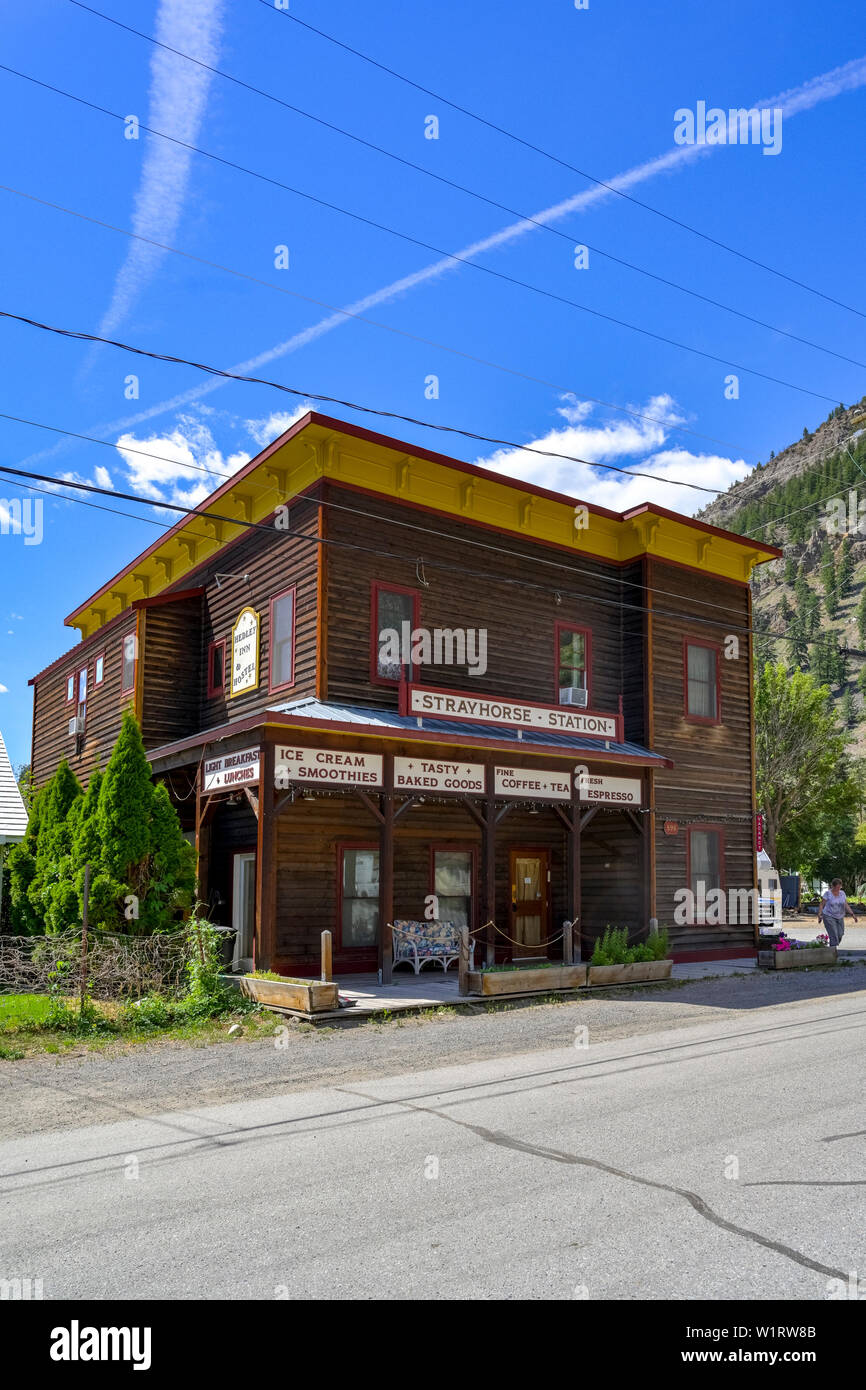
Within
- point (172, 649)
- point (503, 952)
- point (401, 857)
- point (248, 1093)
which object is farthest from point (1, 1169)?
point (172, 649)

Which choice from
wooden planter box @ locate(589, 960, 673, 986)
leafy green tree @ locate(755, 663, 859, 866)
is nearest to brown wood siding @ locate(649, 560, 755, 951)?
wooden planter box @ locate(589, 960, 673, 986)

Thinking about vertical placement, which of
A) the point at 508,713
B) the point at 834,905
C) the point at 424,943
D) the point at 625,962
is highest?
the point at 508,713

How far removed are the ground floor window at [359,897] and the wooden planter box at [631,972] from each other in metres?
4.17

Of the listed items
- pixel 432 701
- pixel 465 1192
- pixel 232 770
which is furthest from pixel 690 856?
pixel 465 1192

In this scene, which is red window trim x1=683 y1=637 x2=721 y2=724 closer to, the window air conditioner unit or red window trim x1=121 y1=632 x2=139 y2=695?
the window air conditioner unit

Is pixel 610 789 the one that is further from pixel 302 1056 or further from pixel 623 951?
pixel 302 1056

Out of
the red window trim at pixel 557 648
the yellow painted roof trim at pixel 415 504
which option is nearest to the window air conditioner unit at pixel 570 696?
the red window trim at pixel 557 648

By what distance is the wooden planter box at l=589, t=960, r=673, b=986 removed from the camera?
1728cm

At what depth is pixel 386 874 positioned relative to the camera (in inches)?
645

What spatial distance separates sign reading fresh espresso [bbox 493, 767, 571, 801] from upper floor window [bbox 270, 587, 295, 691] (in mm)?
4284

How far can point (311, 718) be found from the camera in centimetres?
1579

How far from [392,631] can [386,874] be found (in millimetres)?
5069

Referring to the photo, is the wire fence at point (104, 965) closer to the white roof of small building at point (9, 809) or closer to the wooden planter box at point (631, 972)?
the white roof of small building at point (9, 809)
